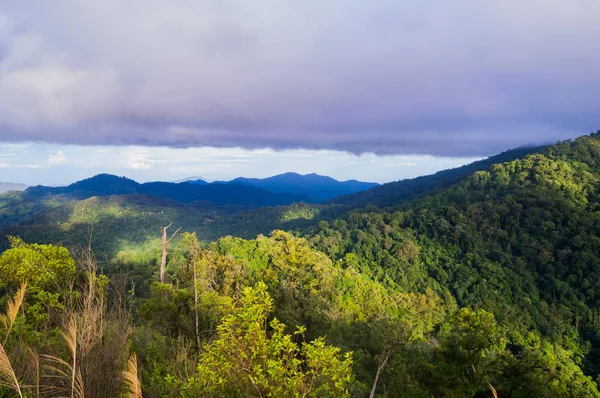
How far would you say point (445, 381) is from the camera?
15633 millimetres

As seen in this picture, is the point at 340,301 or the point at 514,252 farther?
the point at 514,252

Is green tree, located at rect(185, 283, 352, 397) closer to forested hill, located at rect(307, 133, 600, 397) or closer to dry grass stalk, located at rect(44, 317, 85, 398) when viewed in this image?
dry grass stalk, located at rect(44, 317, 85, 398)

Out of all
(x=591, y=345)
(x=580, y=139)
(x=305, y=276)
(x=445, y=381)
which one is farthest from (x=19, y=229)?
(x=580, y=139)

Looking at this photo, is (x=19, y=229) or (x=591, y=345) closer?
(x=591, y=345)

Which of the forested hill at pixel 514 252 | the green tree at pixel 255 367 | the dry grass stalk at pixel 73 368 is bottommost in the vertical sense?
the forested hill at pixel 514 252

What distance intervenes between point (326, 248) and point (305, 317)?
5164 cm

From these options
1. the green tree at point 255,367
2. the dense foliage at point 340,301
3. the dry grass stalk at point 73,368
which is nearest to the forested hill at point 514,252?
the dense foliage at point 340,301

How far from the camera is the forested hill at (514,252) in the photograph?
54.2 meters

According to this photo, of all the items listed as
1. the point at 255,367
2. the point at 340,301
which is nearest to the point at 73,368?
the point at 255,367

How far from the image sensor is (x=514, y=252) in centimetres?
7269

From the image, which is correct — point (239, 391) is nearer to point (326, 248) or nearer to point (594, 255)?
point (326, 248)

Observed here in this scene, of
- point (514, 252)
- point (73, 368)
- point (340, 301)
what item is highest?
point (73, 368)

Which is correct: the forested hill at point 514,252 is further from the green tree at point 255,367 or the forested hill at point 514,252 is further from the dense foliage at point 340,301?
the green tree at point 255,367

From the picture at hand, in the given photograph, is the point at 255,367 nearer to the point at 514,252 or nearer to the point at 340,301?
the point at 340,301
